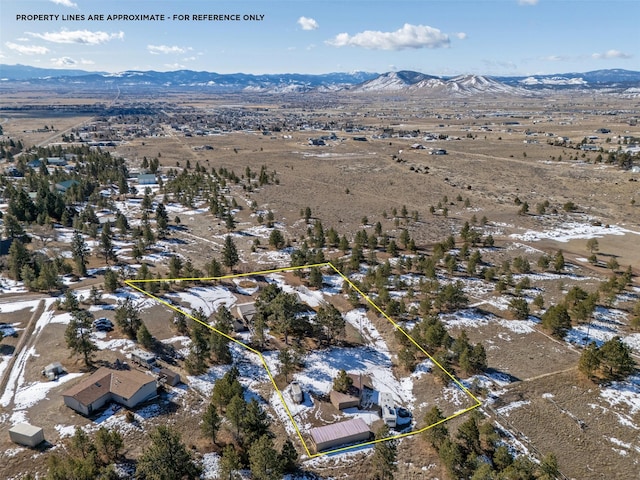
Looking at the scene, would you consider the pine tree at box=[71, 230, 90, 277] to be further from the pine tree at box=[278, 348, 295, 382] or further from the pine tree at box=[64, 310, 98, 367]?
the pine tree at box=[278, 348, 295, 382]

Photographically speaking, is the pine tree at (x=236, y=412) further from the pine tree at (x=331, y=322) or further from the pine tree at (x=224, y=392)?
the pine tree at (x=331, y=322)

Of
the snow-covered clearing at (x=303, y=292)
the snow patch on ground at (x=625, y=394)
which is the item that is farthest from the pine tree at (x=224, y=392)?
the snow patch on ground at (x=625, y=394)

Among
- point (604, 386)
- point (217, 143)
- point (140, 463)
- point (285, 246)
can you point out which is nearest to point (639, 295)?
point (604, 386)

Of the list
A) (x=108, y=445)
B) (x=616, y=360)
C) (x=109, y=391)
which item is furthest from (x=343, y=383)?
(x=616, y=360)

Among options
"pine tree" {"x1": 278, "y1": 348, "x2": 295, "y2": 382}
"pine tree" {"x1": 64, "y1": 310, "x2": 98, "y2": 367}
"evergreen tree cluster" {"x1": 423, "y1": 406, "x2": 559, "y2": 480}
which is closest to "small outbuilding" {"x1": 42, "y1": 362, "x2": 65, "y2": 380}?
"pine tree" {"x1": 64, "y1": 310, "x2": 98, "y2": 367}

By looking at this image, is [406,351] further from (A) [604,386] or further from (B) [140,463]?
(B) [140,463]
